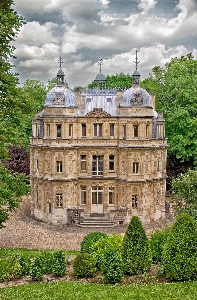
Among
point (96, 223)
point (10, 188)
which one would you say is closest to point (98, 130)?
point (96, 223)

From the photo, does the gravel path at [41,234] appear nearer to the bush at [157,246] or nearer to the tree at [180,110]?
the bush at [157,246]

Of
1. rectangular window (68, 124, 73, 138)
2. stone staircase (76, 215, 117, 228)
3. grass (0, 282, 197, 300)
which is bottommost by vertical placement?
stone staircase (76, 215, 117, 228)

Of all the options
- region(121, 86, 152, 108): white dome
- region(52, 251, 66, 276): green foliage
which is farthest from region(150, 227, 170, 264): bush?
region(121, 86, 152, 108): white dome

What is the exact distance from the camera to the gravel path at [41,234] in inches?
1156

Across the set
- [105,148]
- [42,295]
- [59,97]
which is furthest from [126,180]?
[42,295]

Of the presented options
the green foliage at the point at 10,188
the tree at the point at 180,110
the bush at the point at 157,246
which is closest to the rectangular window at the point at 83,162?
the tree at the point at 180,110

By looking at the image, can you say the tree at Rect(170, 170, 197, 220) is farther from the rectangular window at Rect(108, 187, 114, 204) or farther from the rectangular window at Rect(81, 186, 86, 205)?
the rectangular window at Rect(81, 186, 86, 205)

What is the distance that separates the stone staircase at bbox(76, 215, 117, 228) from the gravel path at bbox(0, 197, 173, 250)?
52cm

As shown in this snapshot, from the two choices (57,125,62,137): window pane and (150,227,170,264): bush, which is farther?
(57,125,62,137): window pane

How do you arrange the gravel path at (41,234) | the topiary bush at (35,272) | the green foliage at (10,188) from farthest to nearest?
→ 1. the gravel path at (41,234)
2. the green foliage at (10,188)
3. the topiary bush at (35,272)

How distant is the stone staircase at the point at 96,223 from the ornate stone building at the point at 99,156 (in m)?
0.38

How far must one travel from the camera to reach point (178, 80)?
4322 cm

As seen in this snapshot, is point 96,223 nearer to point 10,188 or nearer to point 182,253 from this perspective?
point 10,188

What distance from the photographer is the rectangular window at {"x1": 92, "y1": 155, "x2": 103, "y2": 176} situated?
35906 mm
